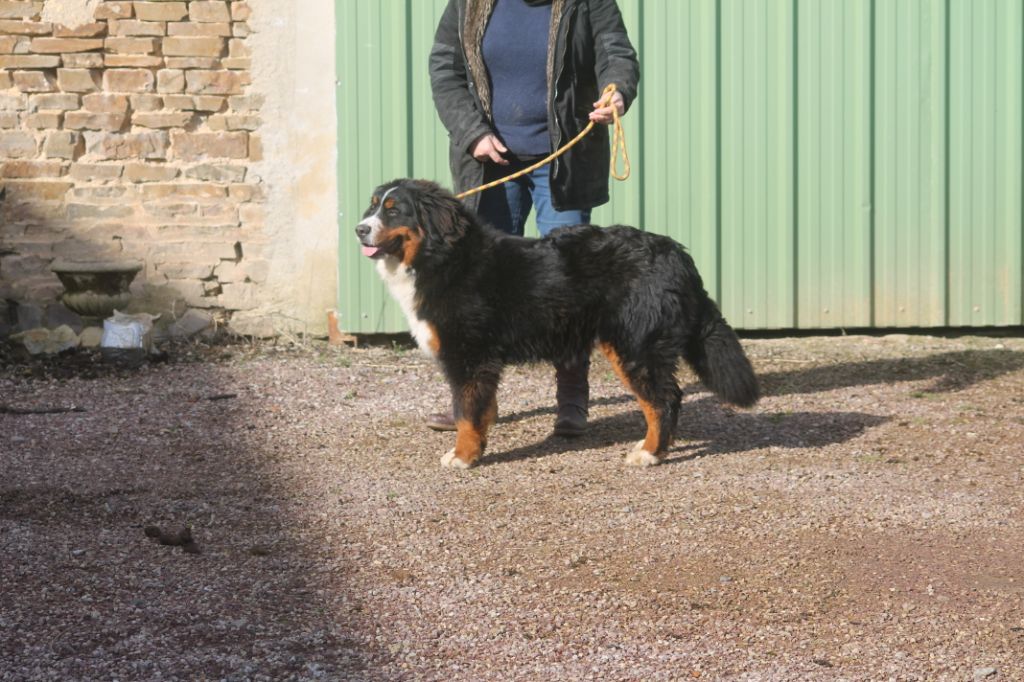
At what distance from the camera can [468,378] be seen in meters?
5.20

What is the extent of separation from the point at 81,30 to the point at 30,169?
0.80 metres

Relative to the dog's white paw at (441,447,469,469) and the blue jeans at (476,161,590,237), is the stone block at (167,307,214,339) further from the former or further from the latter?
the dog's white paw at (441,447,469,469)

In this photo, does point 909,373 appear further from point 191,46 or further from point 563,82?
point 191,46

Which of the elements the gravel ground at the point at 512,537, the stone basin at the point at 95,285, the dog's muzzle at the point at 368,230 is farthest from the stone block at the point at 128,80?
the dog's muzzle at the point at 368,230

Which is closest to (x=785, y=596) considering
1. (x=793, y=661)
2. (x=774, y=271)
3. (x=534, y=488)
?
(x=793, y=661)

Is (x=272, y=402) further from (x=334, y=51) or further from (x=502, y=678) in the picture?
(x=502, y=678)

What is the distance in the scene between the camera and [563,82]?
561 centimetres

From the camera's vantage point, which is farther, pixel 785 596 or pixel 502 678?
pixel 785 596

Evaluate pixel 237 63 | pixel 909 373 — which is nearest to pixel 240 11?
pixel 237 63

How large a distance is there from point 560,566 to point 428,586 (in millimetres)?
392

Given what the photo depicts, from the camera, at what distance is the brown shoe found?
5857 mm

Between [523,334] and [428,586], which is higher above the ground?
[523,334]

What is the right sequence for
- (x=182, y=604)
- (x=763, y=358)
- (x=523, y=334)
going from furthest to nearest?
(x=763, y=358) < (x=523, y=334) < (x=182, y=604)

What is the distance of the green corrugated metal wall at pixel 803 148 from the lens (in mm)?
7871
